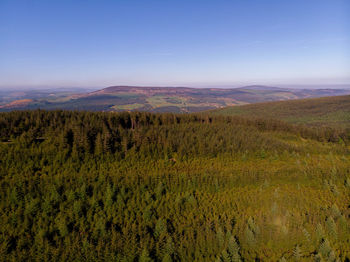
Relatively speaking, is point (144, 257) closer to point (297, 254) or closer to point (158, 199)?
point (158, 199)

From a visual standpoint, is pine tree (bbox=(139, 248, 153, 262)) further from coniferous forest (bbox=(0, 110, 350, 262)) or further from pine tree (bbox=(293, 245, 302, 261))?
pine tree (bbox=(293, 245, 302, 261))

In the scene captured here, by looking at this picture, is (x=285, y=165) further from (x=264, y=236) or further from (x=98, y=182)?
(x=98, y=182)

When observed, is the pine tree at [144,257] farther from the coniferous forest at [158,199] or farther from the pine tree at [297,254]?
the pine tree at [297,254]

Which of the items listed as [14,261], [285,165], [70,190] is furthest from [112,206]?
[285,165]

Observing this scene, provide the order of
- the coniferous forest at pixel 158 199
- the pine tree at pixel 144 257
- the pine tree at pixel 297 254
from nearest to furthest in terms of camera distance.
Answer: the pine tree at pixel 144 257 → the pine tree at pixel 297 254 → the coniferous forest at pixel 158 199

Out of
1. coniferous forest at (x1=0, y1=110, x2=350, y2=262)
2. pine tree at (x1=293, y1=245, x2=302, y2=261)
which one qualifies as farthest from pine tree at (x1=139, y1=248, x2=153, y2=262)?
pine tree at (x1=293, y1=245, x2=302, y2=261)

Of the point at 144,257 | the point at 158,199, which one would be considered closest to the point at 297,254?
the point at 144,257

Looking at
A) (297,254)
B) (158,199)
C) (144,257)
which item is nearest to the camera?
(144,257)

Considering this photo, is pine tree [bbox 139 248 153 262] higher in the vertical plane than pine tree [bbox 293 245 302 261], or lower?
higher

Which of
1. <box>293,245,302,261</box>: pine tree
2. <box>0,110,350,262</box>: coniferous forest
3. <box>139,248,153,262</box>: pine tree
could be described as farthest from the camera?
<box>0,110,350,262</box>: coniferous forest

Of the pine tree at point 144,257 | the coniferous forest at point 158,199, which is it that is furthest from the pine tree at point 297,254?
the pine tree at point 144,257
